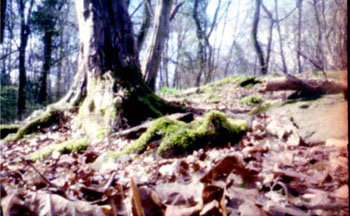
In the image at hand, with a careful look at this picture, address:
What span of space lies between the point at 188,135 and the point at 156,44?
570 centimetres

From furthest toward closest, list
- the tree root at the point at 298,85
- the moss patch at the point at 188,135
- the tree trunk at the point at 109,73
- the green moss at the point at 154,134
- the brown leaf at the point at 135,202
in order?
the tree trunk at the point at 109,73, the tree root at the point at 298,85, the green moss at the point at 154,134, the moss patch at the point at 188,135, the brown leaf at the point at 135,202

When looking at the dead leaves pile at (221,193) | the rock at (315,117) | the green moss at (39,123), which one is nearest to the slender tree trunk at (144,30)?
the green moss at (39,123)

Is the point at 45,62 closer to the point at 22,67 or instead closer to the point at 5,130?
the point at 22,67

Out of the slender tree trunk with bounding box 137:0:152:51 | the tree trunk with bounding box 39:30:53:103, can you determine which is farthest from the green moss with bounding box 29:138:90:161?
the tree trunk with bounding box 39:30:53:103

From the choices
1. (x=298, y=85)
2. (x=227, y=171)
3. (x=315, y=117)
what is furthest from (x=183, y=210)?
(x=298, y=85)

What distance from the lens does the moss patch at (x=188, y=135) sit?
→ 2.66 m

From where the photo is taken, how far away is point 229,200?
3.51ft

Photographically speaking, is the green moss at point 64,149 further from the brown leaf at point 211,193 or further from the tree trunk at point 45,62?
the tree trunk at point 45,62

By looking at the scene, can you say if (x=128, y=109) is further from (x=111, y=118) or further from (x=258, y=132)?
(x=258, y=132)

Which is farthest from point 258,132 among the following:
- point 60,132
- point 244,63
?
point 244,63

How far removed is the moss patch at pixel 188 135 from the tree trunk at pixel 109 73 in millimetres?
1226

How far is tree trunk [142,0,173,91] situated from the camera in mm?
7918

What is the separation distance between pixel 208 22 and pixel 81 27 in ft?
47.1

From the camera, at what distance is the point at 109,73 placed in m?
4.60
